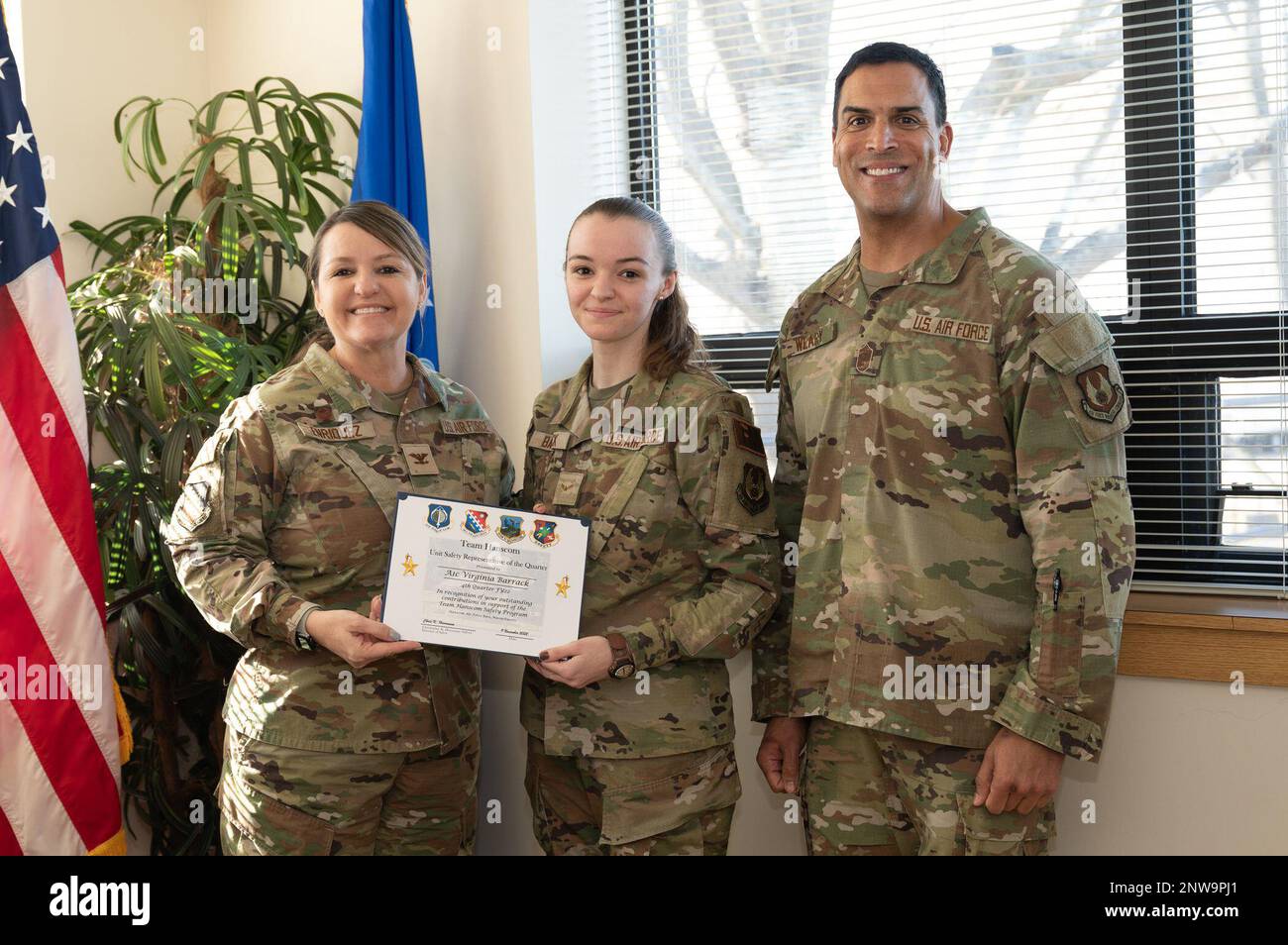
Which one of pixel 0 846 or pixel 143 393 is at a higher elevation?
pixel 143 393

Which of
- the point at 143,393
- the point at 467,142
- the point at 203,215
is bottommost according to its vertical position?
the point at 143,393

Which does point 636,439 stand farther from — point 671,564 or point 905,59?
point 905,59

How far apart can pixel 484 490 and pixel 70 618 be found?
96 centimetres

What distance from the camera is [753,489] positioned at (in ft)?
6.39

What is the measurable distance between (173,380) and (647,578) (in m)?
1.34

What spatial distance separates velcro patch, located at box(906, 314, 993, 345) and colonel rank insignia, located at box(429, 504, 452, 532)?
0.85 m

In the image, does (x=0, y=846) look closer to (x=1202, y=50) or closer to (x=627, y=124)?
(x=627, y=124)

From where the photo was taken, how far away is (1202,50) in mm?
2287

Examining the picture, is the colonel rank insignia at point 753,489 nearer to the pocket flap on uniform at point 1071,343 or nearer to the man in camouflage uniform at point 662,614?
the man in camouflage uniform at point 662,614

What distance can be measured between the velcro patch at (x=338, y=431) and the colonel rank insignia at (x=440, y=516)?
205 millimetres

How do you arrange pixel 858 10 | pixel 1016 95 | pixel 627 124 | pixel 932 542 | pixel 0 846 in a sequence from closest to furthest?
pixel 932 542 < pixel 0 846 < pixel 1016 95 < pixel 858 10 < pixel 627 124

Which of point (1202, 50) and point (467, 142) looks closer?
point (1202, 50)

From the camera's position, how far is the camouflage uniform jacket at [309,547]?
6.19 feet

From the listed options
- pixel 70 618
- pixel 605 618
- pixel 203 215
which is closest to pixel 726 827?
pixel 605 618
